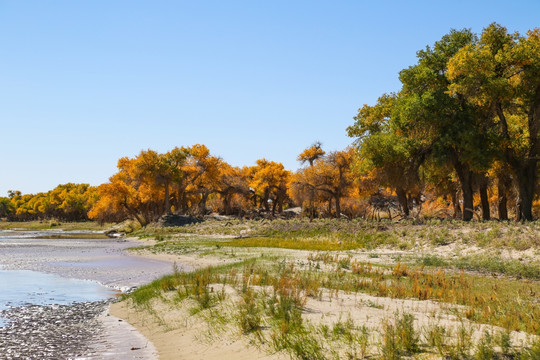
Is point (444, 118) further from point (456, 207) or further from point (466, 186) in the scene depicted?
point (456, 207)

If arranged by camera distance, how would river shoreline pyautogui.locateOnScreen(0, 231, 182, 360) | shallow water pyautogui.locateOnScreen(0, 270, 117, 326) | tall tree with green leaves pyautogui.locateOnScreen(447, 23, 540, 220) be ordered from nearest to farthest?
river shoreline pyautogui.locateOnScreen(0, 231, 182, 360) < shallow water pyautogui.locateOnScreen(0, 270, 117, 326) < tall tree with green leaves pyautogui.locateOnScreen(447, 23, 540, 220)

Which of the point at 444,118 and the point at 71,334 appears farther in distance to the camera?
the point at 444,118

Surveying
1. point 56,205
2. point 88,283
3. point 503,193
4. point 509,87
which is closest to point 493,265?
point 509,87

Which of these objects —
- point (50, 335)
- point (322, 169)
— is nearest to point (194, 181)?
point (322, 169)

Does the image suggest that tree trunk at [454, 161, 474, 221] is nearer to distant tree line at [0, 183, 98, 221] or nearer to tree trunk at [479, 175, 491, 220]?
tree trunk at [479, 175, 491, 220]

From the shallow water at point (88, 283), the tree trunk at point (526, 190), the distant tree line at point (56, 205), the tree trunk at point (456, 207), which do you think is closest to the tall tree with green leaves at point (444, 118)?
the tree trunk at point (526, 190)

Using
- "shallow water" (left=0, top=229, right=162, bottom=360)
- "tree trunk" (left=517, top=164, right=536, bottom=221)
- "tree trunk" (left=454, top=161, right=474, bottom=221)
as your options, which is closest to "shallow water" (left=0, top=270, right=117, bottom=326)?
"shallow water" (left=0, top=229, right=162, bottom=360)

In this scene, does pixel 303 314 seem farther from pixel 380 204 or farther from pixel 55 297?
pixel 380 204

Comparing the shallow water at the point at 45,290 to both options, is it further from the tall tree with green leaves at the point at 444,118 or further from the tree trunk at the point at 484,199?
the tree trunk at the point at 484,199

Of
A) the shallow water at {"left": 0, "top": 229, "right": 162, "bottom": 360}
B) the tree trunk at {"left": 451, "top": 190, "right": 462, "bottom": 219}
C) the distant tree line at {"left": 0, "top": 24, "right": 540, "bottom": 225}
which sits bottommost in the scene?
the shallow water at {"left": 0, "top": 229, "right": 162, "bottom": 360}

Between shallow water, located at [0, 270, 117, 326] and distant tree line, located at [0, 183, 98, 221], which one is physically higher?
distant tree line, located at [0, 183, 98, 221]

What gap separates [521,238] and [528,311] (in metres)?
14.2

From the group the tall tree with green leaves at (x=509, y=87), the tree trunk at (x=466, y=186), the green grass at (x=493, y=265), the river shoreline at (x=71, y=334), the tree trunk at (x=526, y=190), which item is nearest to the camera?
the river shoreline at (x=71, y=334)

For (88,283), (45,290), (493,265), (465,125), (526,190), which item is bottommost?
(88,283)
